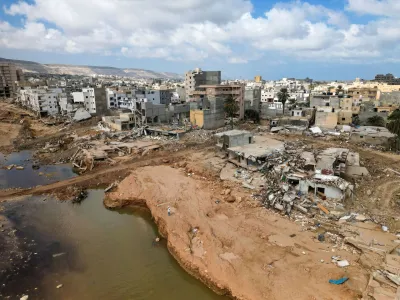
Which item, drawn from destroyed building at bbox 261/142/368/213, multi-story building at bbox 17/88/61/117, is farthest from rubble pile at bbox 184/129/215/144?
multi-story building at bbox 17/88/61/117

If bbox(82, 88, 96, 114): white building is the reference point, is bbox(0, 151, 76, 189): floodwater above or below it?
below

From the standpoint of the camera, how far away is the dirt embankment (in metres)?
11.2

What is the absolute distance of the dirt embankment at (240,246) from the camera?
441 inches

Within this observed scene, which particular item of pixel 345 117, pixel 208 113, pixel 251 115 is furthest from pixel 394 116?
pixel 208 113

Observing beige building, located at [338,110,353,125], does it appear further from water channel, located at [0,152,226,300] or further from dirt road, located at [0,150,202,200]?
water channel, located at [0,152,226,300]

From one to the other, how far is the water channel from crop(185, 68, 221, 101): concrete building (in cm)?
4835

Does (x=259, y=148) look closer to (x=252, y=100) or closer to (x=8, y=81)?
(x=252, y=100)

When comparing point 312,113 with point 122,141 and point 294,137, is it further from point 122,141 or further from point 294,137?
point 122,141

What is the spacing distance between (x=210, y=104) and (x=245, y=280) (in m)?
33.8

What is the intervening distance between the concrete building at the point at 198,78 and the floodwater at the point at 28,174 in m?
40.1

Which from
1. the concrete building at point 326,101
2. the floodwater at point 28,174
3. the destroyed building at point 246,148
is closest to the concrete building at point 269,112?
the concrete building at point 326,101

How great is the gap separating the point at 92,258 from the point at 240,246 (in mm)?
7938

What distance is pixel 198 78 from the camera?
66.3 metres

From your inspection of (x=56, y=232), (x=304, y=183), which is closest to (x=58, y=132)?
(x=56, y=232)
